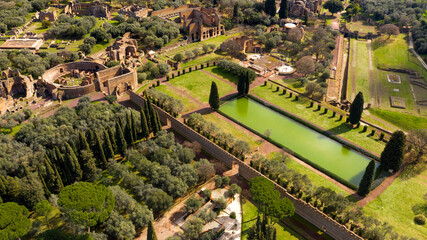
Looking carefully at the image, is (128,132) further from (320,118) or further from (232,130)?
(320,118)

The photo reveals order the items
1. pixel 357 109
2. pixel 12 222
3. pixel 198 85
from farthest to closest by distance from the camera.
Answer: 1. pixel 198 85
2. pixel 357 109
3. pixel 12 222

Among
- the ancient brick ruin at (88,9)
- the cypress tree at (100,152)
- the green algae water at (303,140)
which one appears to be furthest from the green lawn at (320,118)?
the ancient brick ruin at (88,9)

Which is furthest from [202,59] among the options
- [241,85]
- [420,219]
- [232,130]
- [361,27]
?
[361,27]

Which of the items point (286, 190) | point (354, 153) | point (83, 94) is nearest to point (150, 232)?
point (286, 190)

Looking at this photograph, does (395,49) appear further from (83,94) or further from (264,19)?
(83,94)


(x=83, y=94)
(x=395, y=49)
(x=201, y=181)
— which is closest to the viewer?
(x=201, y=181)

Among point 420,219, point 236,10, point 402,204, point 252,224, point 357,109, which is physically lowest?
point 252,224

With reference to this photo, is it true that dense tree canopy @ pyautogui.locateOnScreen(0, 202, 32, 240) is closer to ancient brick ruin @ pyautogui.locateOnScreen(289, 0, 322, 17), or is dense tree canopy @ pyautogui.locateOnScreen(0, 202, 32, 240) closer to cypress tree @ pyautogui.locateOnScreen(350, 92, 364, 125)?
cypress tree @ pyautogui.locateOnScreen(350, 92, 364, 125)
